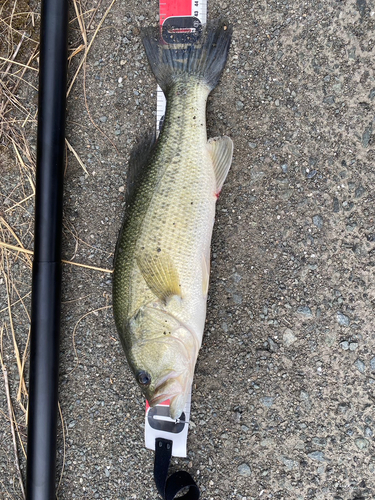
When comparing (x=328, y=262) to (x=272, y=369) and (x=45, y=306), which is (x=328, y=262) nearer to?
(x=272, y=369)

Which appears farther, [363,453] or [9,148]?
[9,148]

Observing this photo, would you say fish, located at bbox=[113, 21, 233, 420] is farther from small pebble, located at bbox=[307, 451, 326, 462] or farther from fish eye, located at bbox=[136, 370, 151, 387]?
small pebble, located at bbox=[307, 451, 326, 462]

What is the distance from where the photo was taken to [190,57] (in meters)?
2.07

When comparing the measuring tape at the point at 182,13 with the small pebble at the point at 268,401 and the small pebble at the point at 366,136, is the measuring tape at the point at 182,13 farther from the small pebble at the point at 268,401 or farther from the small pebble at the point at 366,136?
the small pebble at the point at 268,401

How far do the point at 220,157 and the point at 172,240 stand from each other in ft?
1.82

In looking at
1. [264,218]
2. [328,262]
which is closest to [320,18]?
[264,218]

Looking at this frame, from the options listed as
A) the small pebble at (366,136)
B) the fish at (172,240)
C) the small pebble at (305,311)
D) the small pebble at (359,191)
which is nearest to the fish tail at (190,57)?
the fish at (172,240)

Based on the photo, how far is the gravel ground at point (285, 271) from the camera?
2.10 metres

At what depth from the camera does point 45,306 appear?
2.17 m

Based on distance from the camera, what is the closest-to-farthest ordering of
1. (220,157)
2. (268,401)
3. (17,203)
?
(220,157), (268,401), (17,203)

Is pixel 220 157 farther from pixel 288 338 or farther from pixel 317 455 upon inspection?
pixel 317 455

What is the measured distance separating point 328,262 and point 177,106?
1.22m

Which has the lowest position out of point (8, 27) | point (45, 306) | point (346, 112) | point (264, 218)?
point (45, 306)

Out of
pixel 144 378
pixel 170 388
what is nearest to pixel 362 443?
pixel 170 388
